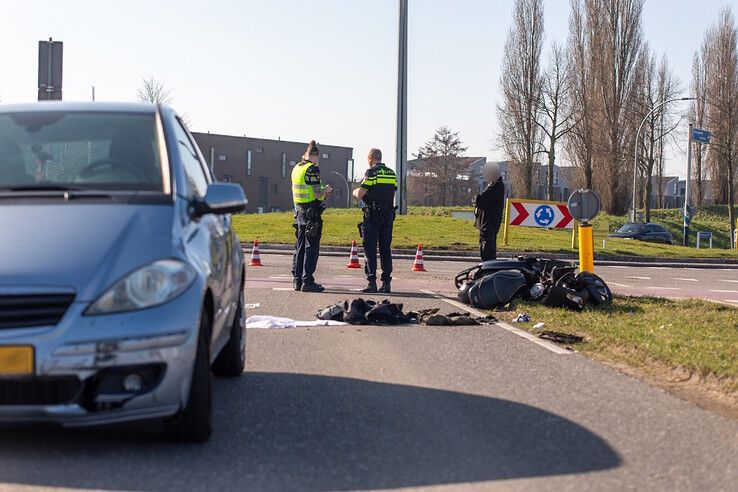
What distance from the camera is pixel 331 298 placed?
1320 centimetres

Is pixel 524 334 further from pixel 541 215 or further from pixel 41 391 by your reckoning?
pixel 541 215

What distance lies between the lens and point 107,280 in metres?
4.30

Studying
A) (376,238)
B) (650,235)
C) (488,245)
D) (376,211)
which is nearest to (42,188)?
(376,211)

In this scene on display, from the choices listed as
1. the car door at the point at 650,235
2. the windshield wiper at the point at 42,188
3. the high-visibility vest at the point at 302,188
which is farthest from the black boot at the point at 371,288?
the car door at the point at 650,235

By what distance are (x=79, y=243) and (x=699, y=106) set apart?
219 ft

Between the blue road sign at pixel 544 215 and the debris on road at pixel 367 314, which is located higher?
the blue road sign at pixel 544 215

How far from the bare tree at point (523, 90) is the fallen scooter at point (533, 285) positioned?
150 ft

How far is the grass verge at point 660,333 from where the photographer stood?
7.39 meters

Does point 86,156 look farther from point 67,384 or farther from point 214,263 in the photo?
point 67,384

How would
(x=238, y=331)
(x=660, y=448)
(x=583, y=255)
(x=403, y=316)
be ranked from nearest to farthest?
(x=660, y=448)
(x=238, y=331)
(x=403, y=316)
(x=583, y=255)

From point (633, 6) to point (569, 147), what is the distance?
891cm

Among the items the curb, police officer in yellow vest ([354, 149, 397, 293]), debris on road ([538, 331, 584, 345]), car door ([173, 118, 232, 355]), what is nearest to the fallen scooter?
debris on road ([538, 331, 584, 345])

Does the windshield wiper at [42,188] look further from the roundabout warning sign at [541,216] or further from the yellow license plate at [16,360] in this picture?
the roundabout warning sign at [541,216]

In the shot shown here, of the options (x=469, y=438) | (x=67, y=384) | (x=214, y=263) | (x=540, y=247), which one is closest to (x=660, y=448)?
(x=469, y=438)
